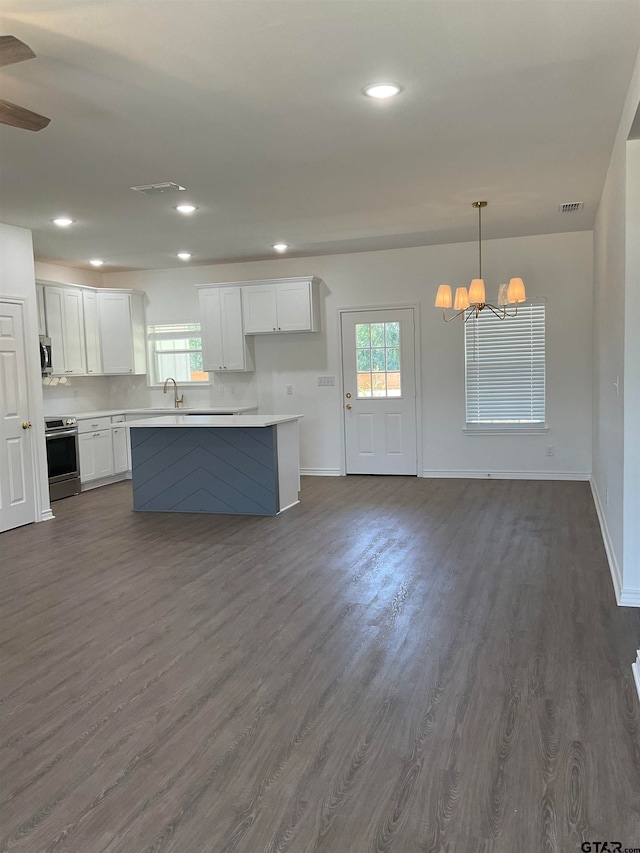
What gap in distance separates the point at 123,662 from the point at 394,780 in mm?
1521

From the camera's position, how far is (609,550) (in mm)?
4434

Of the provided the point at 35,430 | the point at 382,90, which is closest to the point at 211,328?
the point at 35,430

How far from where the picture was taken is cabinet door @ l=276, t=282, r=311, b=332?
309 inches

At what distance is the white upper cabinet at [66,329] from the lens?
759 centimetres

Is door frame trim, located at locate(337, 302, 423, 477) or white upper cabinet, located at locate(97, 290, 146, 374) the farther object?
white upper cabinet, located at locate(97, 290, 146, 374)

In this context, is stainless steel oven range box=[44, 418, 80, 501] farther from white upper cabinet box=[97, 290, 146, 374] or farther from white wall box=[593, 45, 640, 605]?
white wall box=[593, 45, 640, 605]

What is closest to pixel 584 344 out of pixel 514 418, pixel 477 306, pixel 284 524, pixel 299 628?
pixel 514 418

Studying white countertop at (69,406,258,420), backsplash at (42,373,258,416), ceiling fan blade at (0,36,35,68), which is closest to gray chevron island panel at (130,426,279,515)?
white countertop at (69,406,258,420)

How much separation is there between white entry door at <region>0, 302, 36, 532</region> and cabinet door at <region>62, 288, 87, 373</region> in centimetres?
185

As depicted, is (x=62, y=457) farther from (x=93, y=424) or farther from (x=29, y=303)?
(x=29, y=303)

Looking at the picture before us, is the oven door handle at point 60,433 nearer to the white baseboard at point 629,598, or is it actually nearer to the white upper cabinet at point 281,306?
the white upper cabinet at point 281,306

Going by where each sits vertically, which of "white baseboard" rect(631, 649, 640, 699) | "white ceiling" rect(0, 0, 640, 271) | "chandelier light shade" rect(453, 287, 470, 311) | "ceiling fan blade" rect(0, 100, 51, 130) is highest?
"white ceiling" rect(0, 0, 640, 271)

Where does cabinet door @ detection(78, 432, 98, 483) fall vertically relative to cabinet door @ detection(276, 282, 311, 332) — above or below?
below

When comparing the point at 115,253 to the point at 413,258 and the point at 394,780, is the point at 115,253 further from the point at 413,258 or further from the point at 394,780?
the point at 394,780
